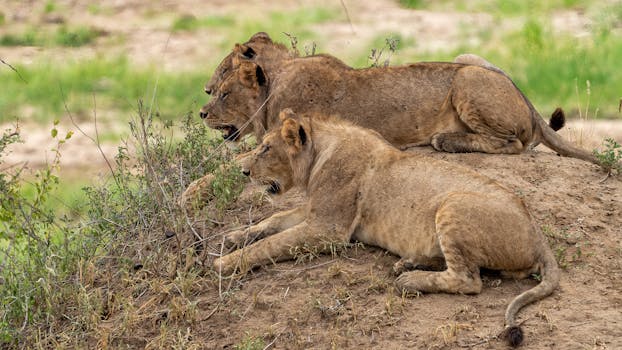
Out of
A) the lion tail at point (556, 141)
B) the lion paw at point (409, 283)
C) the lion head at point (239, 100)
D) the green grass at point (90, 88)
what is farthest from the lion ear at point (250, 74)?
the green grass at point (90, 88)

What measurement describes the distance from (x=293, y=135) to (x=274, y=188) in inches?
16.7

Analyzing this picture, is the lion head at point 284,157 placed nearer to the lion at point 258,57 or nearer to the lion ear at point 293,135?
the lion ear at point 293,135

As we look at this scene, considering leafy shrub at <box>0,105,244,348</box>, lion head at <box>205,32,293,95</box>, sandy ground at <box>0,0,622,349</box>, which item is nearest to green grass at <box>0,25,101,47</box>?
lion head at <box>205,32,293,95</box>

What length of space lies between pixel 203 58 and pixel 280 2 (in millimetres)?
2574

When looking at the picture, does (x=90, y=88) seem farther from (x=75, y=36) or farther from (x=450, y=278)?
(x=450, y=278)

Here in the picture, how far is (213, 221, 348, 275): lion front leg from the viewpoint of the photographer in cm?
752

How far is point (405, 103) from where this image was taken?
909 centimetres

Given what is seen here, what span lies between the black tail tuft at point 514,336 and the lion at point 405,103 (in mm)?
2793

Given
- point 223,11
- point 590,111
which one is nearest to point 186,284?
point 590,111

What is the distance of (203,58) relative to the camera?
18281mm

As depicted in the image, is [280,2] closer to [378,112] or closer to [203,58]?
[203,58]

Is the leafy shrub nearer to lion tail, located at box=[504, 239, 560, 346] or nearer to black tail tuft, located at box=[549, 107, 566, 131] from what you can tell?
lion tail, located at box=[504, 239, 560, 346]

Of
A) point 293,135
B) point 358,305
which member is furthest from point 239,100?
point 358,305

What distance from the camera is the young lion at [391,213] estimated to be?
690 centimetres
